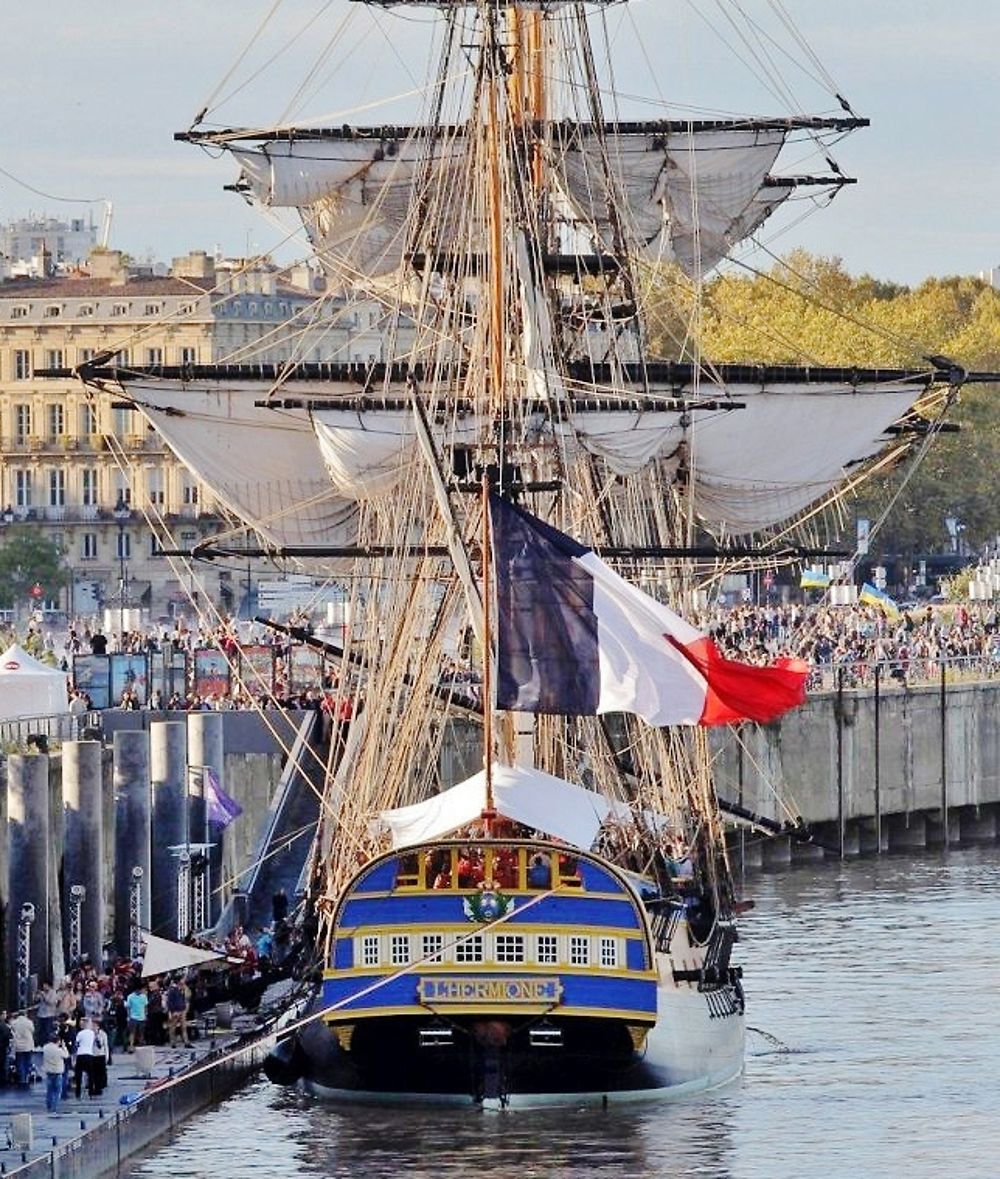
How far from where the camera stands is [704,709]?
5228cm

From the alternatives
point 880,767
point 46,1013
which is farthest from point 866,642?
point 46,1013

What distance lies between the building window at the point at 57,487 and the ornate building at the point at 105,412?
56mm

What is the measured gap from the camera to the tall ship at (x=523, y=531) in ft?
179

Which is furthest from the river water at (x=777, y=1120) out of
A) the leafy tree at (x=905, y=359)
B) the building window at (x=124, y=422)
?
the building window at (x=124, y=422)

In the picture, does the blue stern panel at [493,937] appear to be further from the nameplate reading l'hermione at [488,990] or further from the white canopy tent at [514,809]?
the white canopy tent at [514,809]

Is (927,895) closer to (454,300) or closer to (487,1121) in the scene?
(454,300)

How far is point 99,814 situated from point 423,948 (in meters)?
7.15

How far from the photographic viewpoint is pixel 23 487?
186m

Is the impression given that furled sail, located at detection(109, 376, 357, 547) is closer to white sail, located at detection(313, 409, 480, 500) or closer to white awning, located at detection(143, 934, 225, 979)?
white sail, located at detection(313, 409, 480, 500)

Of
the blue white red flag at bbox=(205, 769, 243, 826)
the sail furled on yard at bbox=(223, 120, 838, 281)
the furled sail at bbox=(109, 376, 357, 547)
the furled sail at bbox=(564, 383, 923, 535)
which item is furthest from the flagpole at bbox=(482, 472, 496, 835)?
the sail furled on yard at bbox=(223, 120, 838, 281)

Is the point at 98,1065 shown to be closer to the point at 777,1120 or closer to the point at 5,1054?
the point at 5,1054

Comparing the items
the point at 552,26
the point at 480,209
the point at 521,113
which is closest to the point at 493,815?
the point at 480,209

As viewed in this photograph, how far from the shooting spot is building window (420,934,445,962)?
54.5 m

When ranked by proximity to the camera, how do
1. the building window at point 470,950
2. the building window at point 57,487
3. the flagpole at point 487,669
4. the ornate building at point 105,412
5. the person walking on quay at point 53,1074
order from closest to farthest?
the person walking on quay at point 53,1074
the flagpole at point 487,669
the building window at point 470,950
the ornate building at point 105,412
the building window at point 57,487
